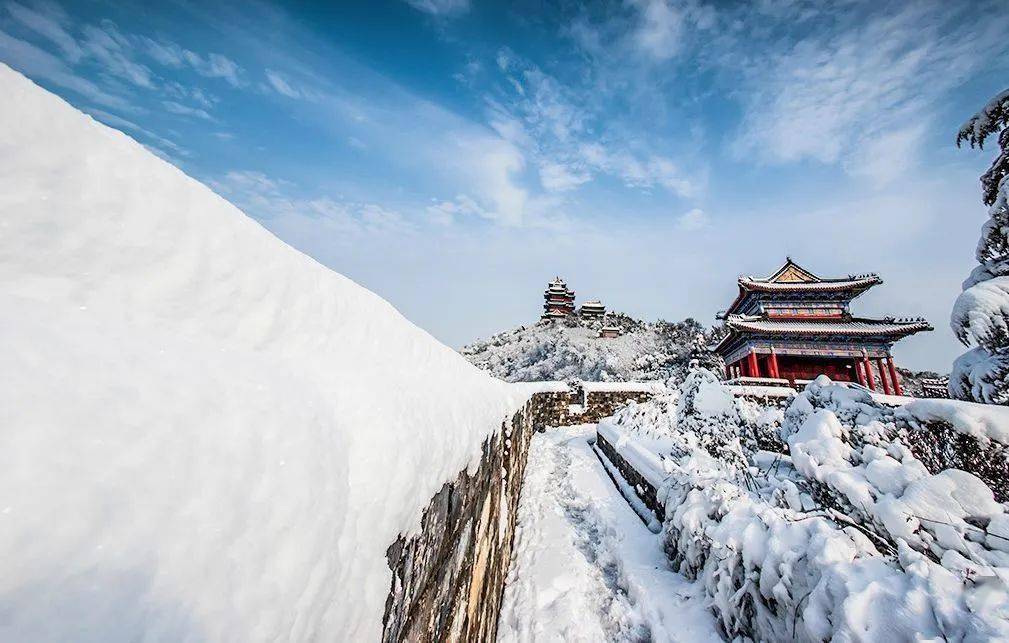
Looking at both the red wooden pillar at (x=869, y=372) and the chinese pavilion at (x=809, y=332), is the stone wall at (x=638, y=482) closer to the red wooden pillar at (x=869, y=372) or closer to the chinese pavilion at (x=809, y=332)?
the chinese pavilion at (x=809, y=332)

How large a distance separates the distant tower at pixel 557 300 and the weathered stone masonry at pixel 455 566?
1705 inches

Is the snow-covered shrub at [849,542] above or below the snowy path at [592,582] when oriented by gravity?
above

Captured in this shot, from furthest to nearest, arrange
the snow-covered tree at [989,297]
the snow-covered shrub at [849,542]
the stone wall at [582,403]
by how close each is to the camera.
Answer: the stone wall at [582,403] < the snow-covered tree at [989,297] < the snow-covered shrub at [849,542]

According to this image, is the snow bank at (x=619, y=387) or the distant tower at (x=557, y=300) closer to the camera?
the snow bank at (x=619, y=387)

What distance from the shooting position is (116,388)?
40 cm

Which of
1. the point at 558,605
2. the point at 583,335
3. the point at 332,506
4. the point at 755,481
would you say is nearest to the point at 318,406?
the point at 332,506

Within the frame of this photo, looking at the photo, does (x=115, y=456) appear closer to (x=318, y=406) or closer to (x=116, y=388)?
(x=116, y=388)

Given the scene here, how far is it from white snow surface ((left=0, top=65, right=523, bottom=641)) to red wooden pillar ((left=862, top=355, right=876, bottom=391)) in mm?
19725

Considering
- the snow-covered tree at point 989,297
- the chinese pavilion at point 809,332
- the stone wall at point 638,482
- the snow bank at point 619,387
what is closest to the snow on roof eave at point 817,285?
the chinese pavilion at point 809,332

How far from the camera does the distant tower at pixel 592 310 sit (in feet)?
146

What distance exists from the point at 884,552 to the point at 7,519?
3.41 m

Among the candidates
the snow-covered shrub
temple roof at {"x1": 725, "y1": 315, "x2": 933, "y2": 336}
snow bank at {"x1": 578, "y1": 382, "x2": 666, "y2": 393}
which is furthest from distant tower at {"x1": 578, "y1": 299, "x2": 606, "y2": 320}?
the snow-covered shrub

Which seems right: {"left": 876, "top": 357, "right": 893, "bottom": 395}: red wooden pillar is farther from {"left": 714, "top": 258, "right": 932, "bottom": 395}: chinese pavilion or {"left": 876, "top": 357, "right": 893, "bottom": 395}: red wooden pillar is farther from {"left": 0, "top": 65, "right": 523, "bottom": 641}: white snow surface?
{"left": 0, "top": 65, "right": 523, "bottom": 641}: white snow surface

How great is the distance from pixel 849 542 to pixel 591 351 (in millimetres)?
28672
